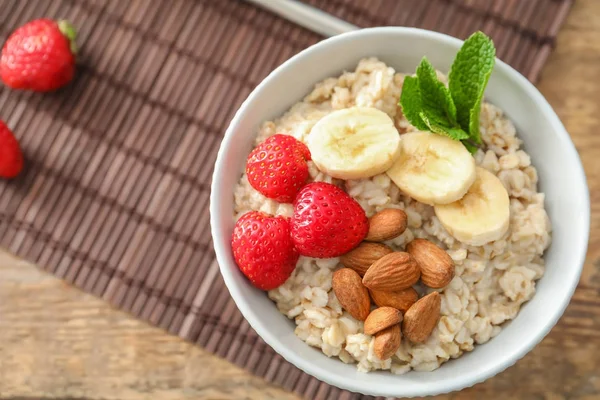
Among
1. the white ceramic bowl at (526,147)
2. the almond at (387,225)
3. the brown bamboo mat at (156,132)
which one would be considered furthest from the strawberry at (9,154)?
the almond at (387,225)

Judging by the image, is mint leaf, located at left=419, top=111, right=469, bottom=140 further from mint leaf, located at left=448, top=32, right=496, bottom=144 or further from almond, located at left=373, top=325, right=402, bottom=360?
almond, located at left=373, top=325, right=402, bottom=360

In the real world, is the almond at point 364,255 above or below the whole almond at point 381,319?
above

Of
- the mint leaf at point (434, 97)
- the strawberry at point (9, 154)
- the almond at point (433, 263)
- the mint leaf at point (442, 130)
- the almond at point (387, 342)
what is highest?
the mint leaf at point (434, 97)

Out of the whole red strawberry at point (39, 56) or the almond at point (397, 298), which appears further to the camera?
the whole red strawberry at point (39, 56)

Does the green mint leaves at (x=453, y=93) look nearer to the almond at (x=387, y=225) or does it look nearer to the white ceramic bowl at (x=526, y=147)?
the white ceramic bowl at (x=526, y=147)

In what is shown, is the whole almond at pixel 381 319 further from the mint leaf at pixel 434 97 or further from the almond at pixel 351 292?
the mint leaf at pixel 434 97

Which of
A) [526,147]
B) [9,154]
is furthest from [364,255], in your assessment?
[9,154]

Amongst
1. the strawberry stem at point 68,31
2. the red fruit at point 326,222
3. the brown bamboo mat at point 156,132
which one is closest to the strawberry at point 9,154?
the brown bamboo mat at point 156,132

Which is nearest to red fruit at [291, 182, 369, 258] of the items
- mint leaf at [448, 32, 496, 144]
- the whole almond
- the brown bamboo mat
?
the whole almond
